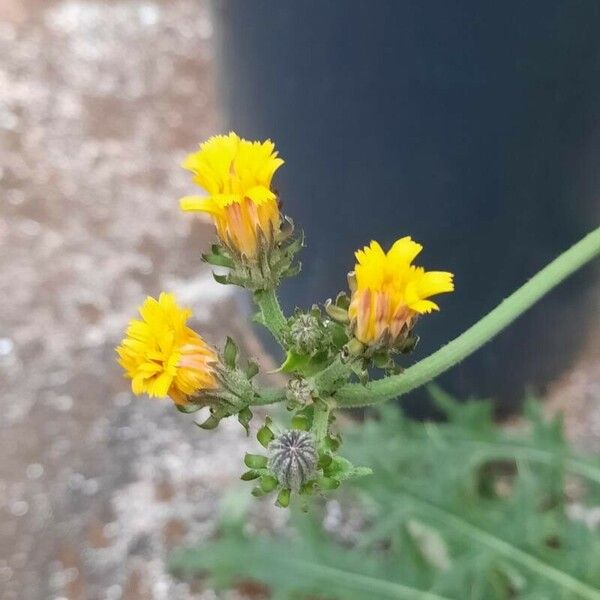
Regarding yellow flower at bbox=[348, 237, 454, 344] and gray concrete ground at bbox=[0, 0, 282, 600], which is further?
gray concrete ground at bbox=[0, 0, 282, 600]

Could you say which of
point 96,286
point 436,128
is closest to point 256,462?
point 436,128

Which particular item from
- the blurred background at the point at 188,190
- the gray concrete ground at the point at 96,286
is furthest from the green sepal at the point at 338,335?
the gray concrete ground at the point at 96,286

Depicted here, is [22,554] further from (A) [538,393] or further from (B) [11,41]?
(B) [11,41]

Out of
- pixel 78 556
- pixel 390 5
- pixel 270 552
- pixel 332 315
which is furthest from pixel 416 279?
pixel 78 556

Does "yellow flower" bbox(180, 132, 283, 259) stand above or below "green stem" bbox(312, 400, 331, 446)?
above

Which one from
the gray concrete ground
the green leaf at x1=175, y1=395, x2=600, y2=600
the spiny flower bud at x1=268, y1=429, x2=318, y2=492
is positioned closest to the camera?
the spiny flower bud at x1=268, y1=429, x2=318, y2=492

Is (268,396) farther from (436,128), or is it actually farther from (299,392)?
(436,128)

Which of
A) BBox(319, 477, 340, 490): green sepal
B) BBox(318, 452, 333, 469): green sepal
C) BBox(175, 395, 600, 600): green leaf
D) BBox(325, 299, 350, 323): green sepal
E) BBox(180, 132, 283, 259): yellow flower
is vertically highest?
BBox(175, 395, 600, 600): green leaf

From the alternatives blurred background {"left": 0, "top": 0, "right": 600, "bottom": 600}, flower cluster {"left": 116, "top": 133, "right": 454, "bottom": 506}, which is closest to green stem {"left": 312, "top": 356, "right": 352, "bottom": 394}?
flower cluster {"left": 116, "top": 133, "right": 454, "bottom": 506}

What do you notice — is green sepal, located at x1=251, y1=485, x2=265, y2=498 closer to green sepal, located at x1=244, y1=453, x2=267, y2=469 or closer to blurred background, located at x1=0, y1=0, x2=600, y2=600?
green sepal, located at x1=244, y1=453, x2=267, y2=469
